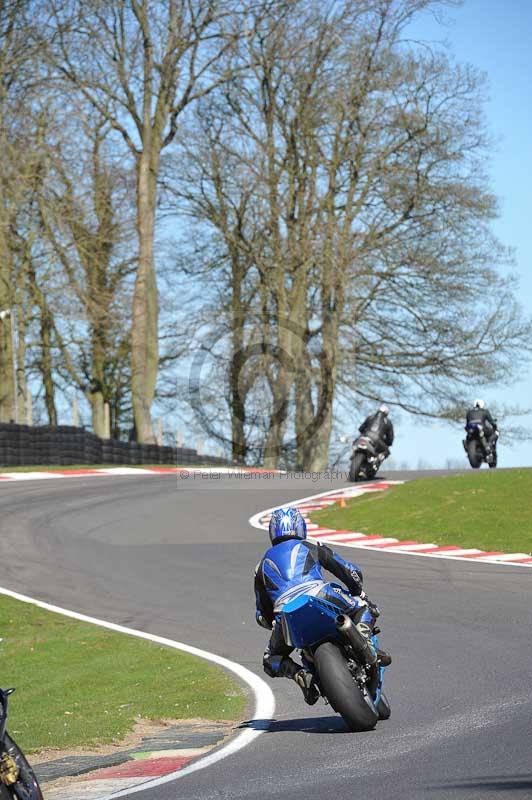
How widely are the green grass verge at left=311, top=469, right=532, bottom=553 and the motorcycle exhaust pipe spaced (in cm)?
1000

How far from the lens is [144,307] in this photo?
44.6 meters

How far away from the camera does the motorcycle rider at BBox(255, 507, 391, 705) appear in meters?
8.68

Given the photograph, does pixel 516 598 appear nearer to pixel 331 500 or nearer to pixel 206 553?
pixel 206 553

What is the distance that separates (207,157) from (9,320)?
9.08 m

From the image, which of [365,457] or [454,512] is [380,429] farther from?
[454,512]

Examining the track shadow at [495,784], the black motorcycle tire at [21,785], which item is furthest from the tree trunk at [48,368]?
the track shadow at [495,784]

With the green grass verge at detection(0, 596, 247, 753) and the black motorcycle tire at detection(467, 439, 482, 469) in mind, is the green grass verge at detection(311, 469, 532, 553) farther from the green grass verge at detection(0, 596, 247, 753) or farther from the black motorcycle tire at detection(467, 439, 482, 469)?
the green grass verge at detection(0, 596, 247, 753)

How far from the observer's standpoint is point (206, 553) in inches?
741

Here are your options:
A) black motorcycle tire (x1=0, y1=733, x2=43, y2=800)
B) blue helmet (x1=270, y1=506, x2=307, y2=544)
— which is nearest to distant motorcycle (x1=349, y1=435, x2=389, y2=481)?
blue helmet (x1=270, y1=506, x2=307, y2=544)

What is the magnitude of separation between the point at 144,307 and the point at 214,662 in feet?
108

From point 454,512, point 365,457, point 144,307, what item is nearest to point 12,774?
point 454,512

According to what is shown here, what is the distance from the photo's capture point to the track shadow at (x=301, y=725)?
338 inches

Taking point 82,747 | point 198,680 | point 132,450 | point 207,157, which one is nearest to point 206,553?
point 198,680

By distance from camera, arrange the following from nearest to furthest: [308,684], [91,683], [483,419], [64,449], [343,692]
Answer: [343,692] < [308,684] < [91,683] < [483,419] < [64,449]
